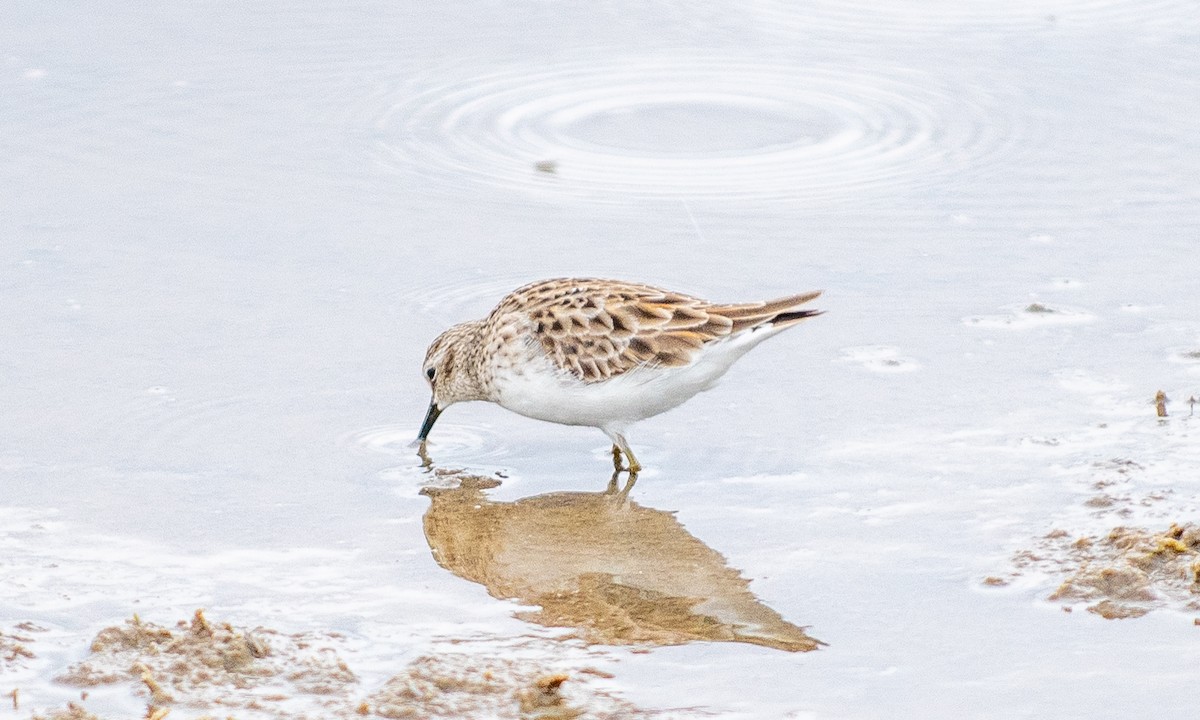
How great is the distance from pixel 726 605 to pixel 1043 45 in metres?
7.58

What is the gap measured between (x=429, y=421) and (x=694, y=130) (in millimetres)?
4355

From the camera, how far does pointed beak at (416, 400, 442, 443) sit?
8117mm

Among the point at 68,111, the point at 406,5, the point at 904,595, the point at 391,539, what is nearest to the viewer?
the point at 904,595

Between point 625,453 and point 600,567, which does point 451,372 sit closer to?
point 625,453

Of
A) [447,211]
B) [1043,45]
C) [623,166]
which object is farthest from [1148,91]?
[447,211]

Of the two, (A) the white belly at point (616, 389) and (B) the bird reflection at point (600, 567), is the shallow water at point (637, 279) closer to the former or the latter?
(B) the bird reflection at point (600, 567)

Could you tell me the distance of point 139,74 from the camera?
12203 millimetres

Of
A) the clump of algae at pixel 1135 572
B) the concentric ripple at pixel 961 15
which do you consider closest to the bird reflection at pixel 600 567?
the clump of algae at pixel 1135 572

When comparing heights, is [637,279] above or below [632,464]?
above

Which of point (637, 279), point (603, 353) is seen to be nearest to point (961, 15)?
point (637, 279)

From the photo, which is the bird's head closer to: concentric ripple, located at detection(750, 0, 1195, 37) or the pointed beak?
the pointed beak

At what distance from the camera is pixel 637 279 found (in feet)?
31.5

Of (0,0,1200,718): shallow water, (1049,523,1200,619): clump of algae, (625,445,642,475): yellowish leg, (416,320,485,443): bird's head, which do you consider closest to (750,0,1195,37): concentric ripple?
(0,0,1200,718): shallow water

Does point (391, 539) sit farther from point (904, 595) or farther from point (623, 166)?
point (623, 166)
